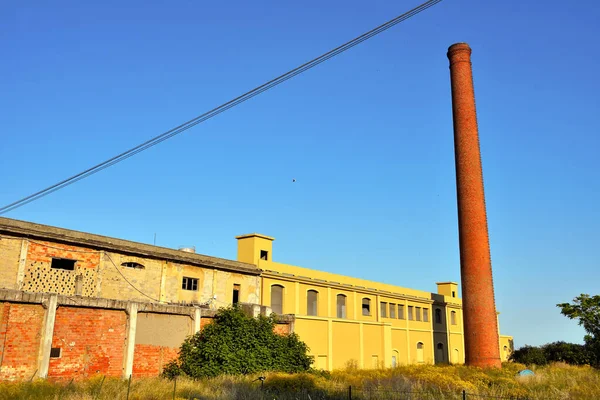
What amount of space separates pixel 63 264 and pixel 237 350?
7.49 metres

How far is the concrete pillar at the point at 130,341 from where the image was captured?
57.0 ft

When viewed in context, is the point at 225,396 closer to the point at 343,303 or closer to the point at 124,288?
the point at 124,288

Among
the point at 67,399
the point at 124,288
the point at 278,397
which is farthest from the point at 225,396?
the point at 124,288

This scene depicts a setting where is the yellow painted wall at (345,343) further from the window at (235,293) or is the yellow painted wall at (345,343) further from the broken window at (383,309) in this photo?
the broken window at (383,309)

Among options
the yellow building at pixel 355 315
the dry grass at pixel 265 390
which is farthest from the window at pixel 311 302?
the dry grass at pixel 265 390

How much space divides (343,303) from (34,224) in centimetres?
1909

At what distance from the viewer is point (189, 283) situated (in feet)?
79.8

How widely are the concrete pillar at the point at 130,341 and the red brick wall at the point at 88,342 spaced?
0.42ft

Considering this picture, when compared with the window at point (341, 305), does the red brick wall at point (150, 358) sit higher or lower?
lower

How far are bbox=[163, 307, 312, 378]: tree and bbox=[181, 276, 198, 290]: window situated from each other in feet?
12.0

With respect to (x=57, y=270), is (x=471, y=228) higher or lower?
higher

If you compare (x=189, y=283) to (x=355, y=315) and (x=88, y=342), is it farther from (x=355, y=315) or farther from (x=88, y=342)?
(x=355, y=315)

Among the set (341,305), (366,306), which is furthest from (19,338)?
(366,306)

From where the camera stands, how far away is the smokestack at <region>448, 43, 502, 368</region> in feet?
91.7
